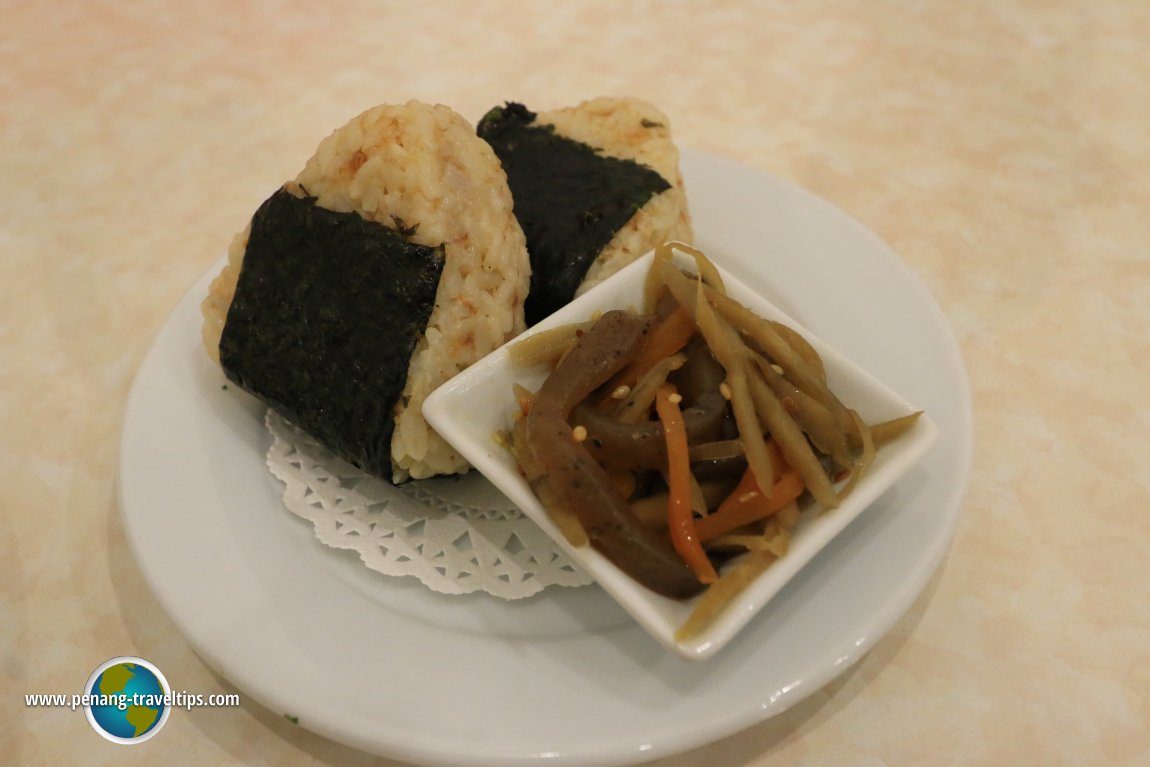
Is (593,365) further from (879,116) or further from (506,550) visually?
(879,116)

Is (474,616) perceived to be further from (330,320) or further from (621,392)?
(330,320)

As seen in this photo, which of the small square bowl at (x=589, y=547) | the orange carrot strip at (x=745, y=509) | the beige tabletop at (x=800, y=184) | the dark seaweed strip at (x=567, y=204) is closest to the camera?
the small square bowl at (x=589, y=547)

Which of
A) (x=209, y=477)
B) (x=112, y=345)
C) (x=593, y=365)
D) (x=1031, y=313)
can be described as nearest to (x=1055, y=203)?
(x=1031, y=313)

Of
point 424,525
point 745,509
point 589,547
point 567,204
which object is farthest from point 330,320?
point 745,509

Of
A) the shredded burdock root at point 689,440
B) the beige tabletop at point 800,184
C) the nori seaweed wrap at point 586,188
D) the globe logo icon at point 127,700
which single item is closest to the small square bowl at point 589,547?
the shredded burdock root at point 689,440

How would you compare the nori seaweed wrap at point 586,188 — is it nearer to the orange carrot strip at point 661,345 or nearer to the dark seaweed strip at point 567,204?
the dark seaweed strip at point 567,204

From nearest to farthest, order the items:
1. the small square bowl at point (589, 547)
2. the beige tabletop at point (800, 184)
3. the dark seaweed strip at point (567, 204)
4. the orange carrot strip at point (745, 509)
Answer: the small square bowl at point (589, 547) < the orange carrot strip at point (745, 509) < the beige tabletop at point (800, 184) < the dark seaweed strip at point (567, 204)

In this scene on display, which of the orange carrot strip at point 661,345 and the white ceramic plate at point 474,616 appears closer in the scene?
the white ceramic plate at point 474,616

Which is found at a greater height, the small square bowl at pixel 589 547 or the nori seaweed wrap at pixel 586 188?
the nori seaweed wrap at pixel 586 188

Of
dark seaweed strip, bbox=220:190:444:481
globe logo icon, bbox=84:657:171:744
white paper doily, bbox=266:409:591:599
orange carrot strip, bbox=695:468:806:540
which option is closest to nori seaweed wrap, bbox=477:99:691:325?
dark seaweed strip, bbox=220:190:444:481
